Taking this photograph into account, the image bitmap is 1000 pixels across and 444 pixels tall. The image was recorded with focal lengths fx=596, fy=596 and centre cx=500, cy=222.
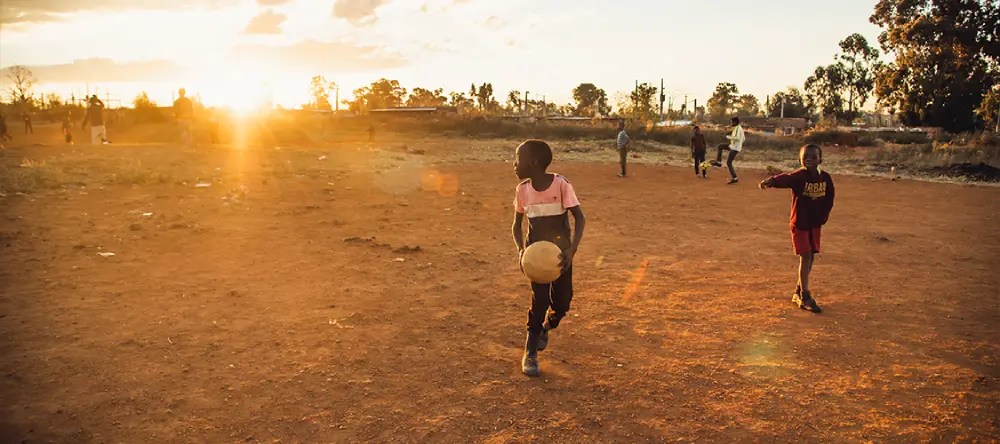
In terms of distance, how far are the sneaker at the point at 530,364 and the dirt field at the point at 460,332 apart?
4.6 inches

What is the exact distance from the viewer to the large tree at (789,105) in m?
87.6

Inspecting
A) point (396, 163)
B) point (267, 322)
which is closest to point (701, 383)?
point (267, 322)

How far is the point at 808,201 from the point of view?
5.31m

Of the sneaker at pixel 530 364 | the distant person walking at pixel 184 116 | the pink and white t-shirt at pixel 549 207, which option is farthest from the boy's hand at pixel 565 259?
the distant person walking at pixel 184 116

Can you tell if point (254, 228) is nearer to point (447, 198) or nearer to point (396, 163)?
point (447, 198)

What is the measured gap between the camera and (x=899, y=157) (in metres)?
26.1

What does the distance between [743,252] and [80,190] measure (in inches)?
462

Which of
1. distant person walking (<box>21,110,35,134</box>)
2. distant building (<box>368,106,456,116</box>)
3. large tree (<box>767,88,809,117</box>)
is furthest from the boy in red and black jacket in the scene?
large tree (<box>767,88,809,117</box>)

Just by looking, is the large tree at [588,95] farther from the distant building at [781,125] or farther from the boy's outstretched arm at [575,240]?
the boy's outstretched arm at [575,240]

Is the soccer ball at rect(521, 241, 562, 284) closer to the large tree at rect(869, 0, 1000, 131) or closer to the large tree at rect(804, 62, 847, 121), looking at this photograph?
the large tree at rect(869, 0, 1000, 131)

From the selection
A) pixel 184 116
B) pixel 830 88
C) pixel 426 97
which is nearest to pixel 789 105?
pixel 830 88

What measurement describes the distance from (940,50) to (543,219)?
32656 millimetres

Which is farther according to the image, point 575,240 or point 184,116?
point 184,116

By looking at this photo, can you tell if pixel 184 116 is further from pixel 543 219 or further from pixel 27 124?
pixel 27 124
